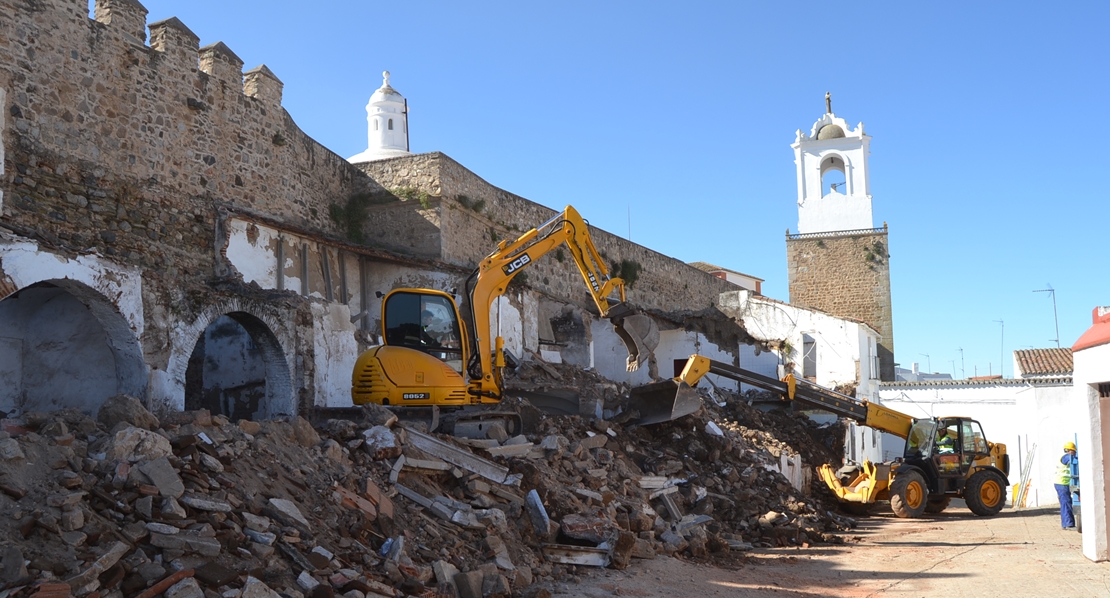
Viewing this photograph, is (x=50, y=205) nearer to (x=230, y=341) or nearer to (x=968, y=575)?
(x=230, y=341)

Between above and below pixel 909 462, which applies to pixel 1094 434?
above

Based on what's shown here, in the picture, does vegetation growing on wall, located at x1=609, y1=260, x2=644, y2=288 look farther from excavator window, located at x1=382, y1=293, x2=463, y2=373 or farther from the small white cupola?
excavator window, located at x1=382, y1=293, x2=463, y2=373

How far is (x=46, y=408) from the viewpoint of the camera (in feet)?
39.7

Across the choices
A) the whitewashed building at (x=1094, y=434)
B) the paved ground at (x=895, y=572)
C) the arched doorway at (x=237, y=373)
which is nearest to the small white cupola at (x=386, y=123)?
the arched doorway at (x=237, y=373)

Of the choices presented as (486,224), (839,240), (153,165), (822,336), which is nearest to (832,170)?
(839,240)

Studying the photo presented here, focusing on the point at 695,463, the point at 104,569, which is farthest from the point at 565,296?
the point at 104,569

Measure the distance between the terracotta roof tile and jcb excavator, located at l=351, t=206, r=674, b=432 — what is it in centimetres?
1633

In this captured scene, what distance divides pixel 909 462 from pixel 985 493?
1288 mm

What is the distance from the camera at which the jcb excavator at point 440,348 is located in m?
10.6

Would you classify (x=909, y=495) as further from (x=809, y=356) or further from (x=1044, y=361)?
(x=1044, y=361)

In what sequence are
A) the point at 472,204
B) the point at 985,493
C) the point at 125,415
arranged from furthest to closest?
1. the point at 472,204
2. the point at 985,493
3. the point at 125,415

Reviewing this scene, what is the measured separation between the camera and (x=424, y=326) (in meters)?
11.1

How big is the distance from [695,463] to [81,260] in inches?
325

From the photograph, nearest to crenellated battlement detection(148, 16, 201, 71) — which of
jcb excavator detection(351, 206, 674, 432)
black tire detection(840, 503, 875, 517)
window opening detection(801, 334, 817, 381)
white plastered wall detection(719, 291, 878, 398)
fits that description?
jcb excavator detection(351, 206, 674, 432)
